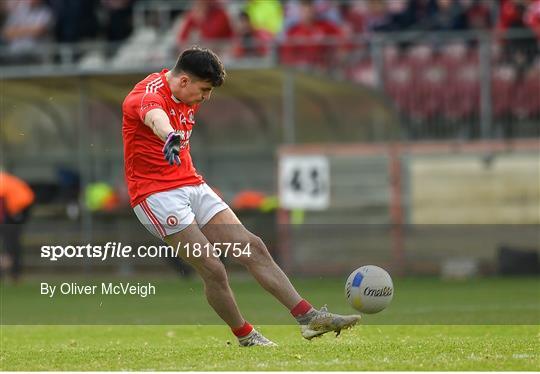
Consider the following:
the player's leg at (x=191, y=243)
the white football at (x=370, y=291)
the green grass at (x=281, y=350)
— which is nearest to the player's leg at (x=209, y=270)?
the player's leg at (x=191, y=243)

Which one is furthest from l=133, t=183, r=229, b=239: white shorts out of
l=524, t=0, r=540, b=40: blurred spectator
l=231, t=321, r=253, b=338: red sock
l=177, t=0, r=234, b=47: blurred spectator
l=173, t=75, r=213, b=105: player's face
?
l=177, t=0, r=234, b=47: blurred spectator

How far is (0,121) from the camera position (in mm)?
24953

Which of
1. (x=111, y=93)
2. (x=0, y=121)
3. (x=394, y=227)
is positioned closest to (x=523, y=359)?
(x=394, y=227)

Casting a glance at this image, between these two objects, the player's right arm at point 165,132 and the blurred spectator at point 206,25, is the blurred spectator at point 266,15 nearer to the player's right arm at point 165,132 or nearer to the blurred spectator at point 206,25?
the blurred spectator at point 206,25

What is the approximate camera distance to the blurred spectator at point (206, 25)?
2323 cm

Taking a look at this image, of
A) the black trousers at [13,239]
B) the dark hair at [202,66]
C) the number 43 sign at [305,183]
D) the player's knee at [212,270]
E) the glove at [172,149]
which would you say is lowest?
the black trousers at [13,239]

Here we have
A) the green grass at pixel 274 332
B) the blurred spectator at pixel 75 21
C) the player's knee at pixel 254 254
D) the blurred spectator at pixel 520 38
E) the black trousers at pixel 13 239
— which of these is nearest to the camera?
the green grass at pixel 274 332

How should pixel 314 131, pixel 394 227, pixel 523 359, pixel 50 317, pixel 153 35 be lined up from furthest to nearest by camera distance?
pixel 153 35
pixel 314 131
pixel 394 227
pixel 50 317
pixel 523 359

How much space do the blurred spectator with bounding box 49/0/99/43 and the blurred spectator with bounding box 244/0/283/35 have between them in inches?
121

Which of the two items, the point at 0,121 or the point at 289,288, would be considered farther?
the point at 0,121

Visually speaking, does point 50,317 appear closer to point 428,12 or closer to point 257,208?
point 257,208

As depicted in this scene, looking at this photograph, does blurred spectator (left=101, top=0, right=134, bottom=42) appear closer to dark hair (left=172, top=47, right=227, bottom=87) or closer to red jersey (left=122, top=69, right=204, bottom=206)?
red jersey (left=122, top=69, right=204, bottom=206)

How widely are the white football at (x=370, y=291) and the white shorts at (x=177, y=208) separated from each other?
127 centimetres

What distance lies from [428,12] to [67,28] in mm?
6866
